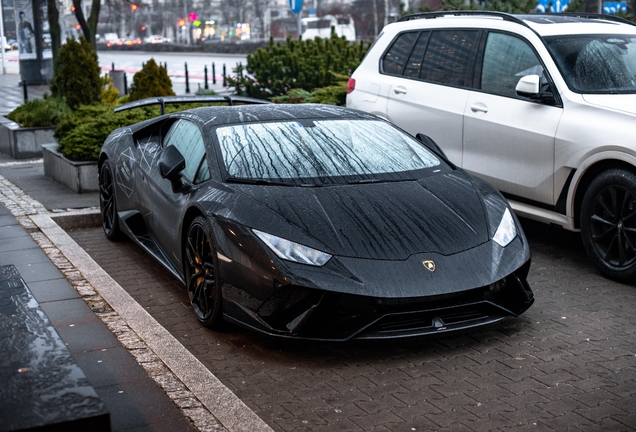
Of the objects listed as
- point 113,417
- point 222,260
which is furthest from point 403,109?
point 113,417

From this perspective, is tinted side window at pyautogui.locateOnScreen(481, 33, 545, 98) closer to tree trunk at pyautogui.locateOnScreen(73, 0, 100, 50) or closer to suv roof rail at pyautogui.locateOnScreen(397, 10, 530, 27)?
suv roof rail at pyautogui.locateOnScreen(397, 10, 530, 27)

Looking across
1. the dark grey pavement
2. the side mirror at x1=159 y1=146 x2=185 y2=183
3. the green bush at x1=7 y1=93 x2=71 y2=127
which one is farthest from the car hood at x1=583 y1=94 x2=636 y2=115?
the green bush at x1=7 y1=93 x2=71 y2=127

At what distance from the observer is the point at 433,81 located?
8.43m

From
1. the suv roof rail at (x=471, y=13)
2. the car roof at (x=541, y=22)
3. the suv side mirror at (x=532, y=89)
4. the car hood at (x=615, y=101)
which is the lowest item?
the car hood at (x=615, y=101)

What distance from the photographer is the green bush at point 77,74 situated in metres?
14.2

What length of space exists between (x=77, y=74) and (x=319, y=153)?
919cm

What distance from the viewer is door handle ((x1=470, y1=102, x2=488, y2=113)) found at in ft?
25.3

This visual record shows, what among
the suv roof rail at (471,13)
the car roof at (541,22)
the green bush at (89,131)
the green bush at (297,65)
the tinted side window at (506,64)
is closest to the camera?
the tinted side window at (506,64)

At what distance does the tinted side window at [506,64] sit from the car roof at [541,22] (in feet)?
0.48

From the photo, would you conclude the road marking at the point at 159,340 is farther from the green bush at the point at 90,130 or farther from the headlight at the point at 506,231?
the headlight at the point at 506,231

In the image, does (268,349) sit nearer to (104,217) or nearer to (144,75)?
(104,217)

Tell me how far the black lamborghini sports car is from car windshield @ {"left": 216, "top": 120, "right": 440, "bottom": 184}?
0.01 meters

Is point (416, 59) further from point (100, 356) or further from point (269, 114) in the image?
point (100, 356)

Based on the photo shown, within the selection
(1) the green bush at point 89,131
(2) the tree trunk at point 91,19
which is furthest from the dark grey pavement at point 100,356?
(2) the tree trunk at point 91,19
